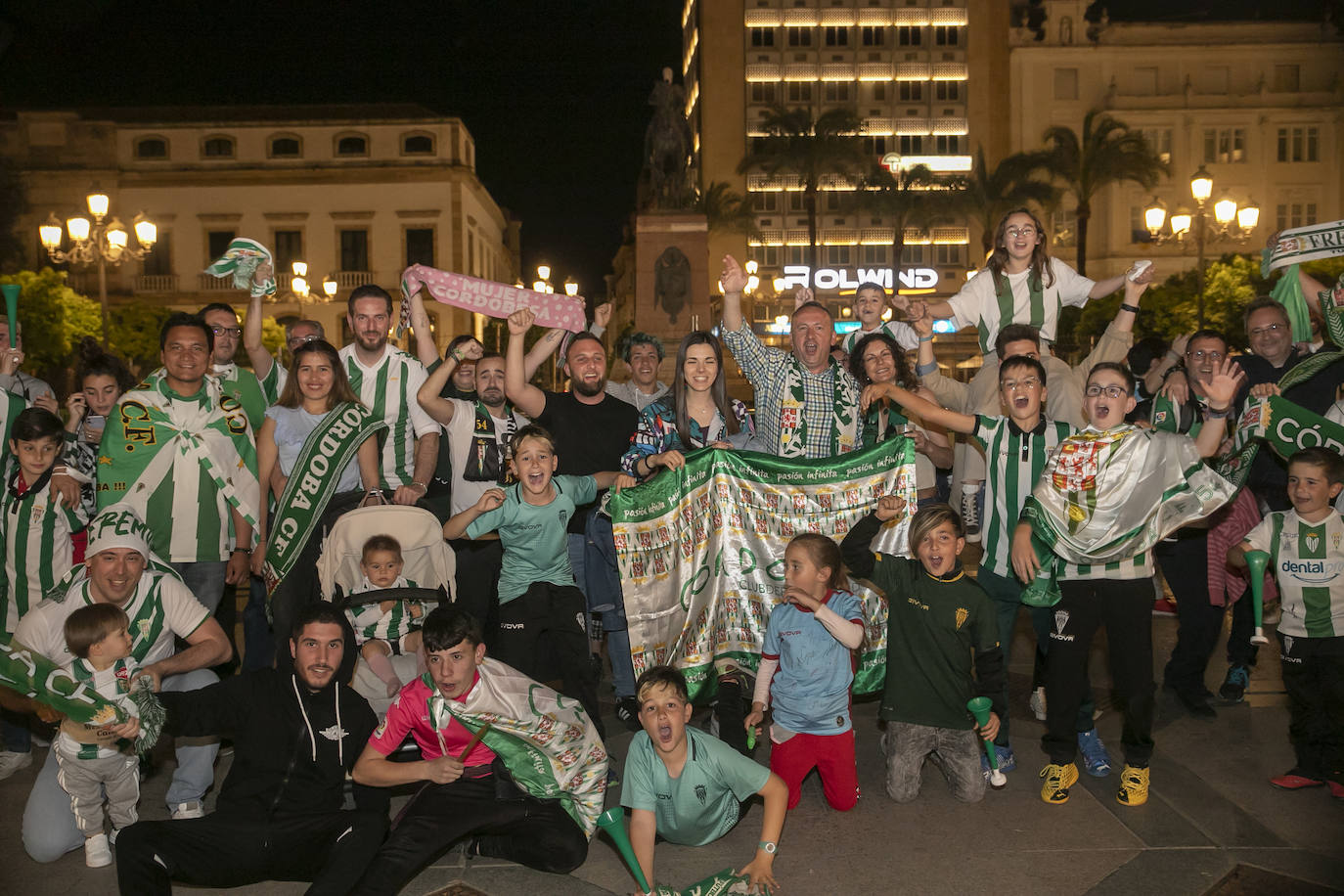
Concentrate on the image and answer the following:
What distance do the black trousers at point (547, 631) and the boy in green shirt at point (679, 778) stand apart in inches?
46.4

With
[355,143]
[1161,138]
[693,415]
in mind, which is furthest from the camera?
[1161,138]

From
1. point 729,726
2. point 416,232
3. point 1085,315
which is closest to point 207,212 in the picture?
point 416,232

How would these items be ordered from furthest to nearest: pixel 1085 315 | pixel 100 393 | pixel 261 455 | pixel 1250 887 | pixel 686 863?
pixel 1085 315 → pixel 100 393 → pixel 261 455 → pixel 686 863 → pixel 1250 887

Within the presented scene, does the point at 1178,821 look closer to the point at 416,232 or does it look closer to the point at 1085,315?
the point at 1085,315

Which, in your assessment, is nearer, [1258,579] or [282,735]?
[282,735]

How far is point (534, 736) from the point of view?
4516 millimetres

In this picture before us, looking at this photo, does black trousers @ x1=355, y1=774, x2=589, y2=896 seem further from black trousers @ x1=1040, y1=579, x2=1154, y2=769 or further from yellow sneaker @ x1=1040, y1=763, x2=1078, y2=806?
black trousers @ x1=1040, y1=579, x2=1154, y2=769

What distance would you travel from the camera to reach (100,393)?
686 cm

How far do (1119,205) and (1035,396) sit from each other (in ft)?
231

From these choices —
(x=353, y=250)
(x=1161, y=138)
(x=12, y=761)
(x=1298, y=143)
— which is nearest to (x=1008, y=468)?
(x=12, y=761)

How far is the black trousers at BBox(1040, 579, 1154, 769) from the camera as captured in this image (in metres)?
5.14

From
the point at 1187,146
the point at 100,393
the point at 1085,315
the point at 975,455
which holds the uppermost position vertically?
the point at 1187,146

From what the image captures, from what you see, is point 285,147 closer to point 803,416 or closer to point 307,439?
point 307,439

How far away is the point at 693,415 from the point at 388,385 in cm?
184
